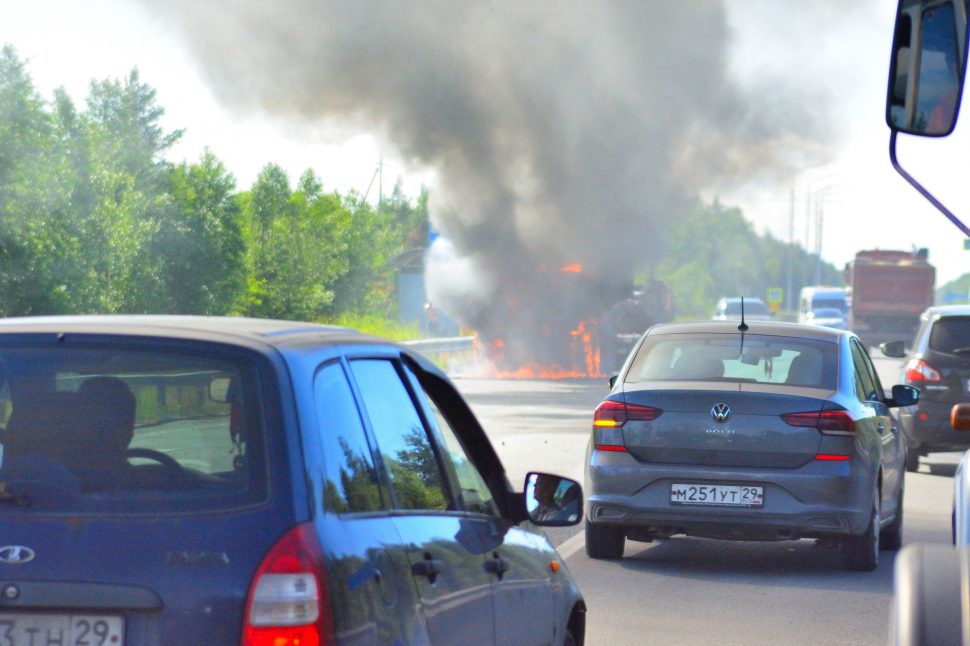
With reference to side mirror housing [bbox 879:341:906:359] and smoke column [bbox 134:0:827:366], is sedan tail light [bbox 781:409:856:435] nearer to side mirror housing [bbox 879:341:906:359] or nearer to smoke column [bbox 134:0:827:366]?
side mirror housing [bbox 879:341:906:359]

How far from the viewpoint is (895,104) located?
165 inches

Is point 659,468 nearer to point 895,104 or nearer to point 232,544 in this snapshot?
point 895,104

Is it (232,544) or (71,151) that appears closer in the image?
(232,544)

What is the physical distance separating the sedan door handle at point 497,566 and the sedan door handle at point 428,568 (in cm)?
39

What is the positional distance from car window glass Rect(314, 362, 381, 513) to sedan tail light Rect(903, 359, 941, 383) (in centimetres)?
1315

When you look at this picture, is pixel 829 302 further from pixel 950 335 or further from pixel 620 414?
pixel 620 414

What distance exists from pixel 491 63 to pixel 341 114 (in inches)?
250

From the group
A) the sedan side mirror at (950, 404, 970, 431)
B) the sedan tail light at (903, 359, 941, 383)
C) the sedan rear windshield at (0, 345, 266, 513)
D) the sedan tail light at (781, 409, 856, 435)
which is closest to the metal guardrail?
the sedan tail light at (903, 359, 941, 383)

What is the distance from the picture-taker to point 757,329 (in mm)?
9875

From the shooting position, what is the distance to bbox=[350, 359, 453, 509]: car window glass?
3.74 m

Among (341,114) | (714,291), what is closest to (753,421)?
(341,114)

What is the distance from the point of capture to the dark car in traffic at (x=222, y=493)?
3031 mm

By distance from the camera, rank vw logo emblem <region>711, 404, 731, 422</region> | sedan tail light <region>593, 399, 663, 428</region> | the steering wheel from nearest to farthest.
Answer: the steering wheel < vw logo emblem <region>711, 404, 731, 422</region> < sedan tail light <region>593, 399, 663, 428</region>

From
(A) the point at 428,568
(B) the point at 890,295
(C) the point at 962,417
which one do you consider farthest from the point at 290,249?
(A) the point at 428,568
